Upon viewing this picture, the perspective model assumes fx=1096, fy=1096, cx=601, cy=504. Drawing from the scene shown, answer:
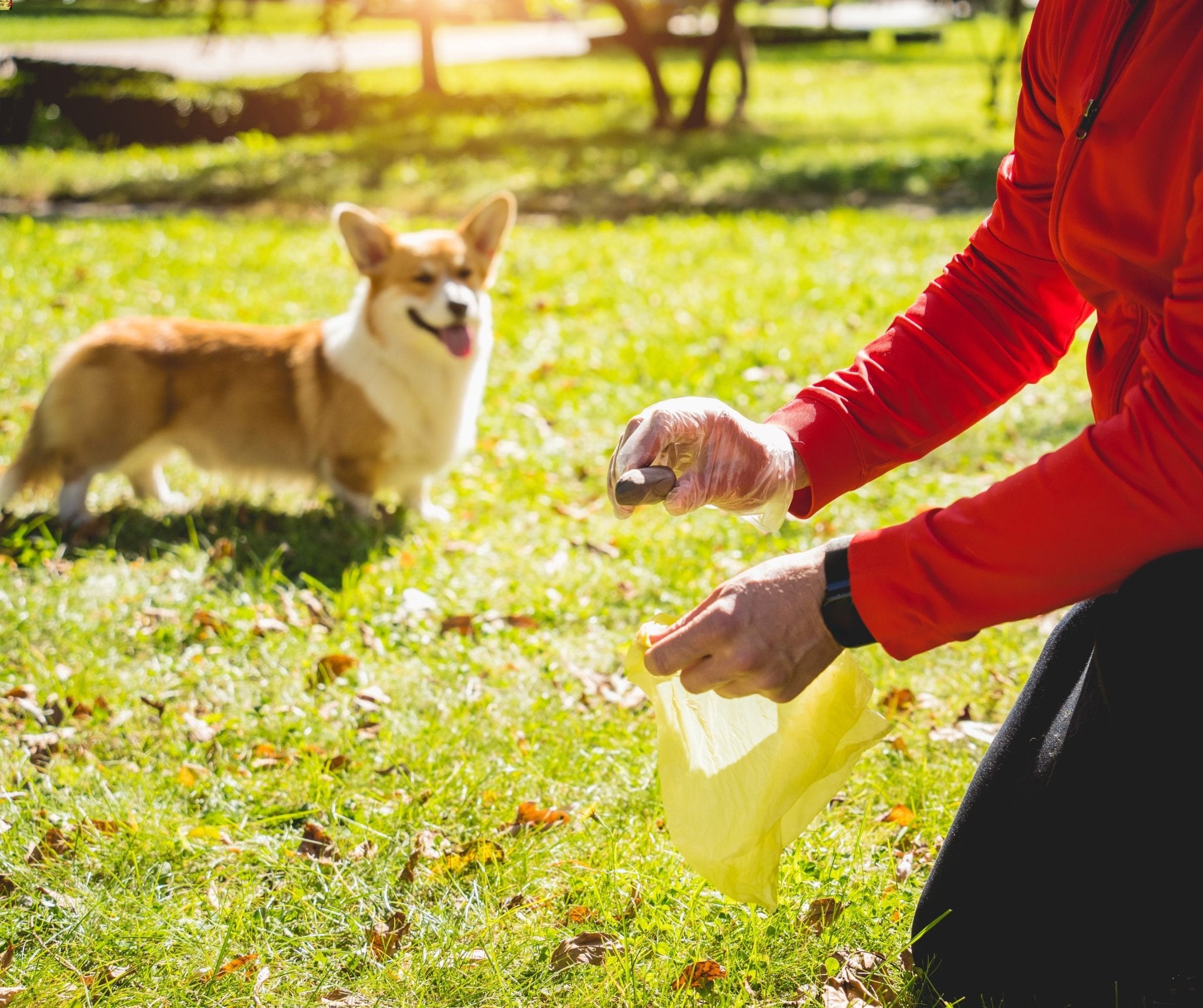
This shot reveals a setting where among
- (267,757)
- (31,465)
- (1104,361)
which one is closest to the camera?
(1104,361)

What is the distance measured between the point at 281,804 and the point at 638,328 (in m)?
4.11

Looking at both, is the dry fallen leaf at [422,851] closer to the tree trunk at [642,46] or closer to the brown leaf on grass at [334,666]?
the brown leaf on grass at [334,666]

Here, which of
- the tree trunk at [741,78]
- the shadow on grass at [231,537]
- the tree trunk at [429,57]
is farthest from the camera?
the tree trunk at [429,57]

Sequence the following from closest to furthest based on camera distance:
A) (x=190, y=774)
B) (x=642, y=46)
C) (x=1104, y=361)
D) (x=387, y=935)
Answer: (x=1104, y=361) < (x=387, y=935) < (x=190, y=774) < (x=642, y=46)

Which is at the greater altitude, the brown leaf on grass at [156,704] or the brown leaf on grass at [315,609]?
the brown leaf on grass at [156,704]

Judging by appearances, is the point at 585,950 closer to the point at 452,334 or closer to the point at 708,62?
the point at 452,334

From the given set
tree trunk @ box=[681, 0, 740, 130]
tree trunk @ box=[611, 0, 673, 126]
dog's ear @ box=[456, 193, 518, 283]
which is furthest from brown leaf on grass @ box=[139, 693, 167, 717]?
tree trunk @ box=[611, 0, 673, 126]

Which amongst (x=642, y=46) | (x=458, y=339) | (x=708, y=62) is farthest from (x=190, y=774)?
(x=642, y=46)

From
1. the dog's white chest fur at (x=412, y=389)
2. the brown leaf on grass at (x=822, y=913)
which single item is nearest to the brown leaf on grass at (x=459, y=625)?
the dog's white chest fur at (x=412, y=389)

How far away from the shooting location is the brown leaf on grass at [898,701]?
2.71 metres

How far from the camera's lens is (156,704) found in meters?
2.77

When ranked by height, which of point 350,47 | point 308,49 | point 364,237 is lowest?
point 350,47

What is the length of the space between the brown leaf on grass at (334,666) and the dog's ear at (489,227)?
1.91 m

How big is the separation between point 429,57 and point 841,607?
16869 millimetres
